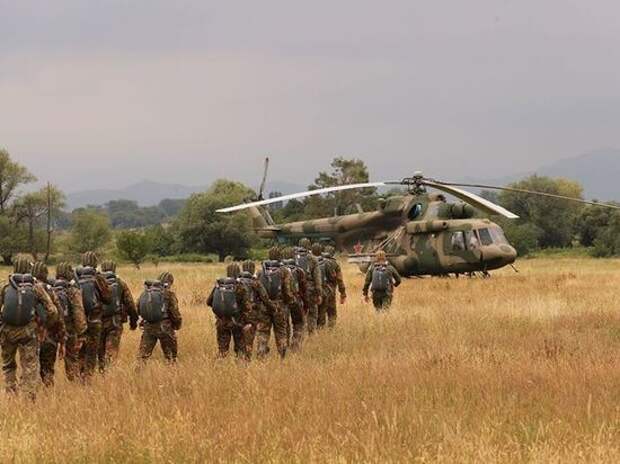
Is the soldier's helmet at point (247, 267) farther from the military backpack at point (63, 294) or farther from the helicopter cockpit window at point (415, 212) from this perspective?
the helicopter cockpit window at point (415, 212)

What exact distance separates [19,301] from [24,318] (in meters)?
0.19

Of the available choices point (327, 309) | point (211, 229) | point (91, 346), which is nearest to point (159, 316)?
point (91, 346)

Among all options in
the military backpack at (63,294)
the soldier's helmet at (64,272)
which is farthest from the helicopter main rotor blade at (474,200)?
the military backpack at (63,294)

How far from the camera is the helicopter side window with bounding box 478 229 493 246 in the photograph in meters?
21.0

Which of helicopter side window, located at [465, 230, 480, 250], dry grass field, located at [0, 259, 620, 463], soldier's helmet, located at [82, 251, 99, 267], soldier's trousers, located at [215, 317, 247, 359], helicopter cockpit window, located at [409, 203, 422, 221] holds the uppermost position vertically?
helicopter cockpit window, located at [409, 203, 422, 221]

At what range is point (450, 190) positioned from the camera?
1966 cm

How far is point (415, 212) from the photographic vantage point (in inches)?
886

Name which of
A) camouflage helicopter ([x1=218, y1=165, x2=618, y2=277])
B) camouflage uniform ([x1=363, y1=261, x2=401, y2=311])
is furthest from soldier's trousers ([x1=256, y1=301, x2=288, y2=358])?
camouflage helicopter ([x1=218, y1=165, x2=618, y2=277])

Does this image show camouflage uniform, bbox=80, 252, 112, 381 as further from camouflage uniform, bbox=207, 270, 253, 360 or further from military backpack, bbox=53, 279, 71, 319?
camouflage uniform, bbox=207, 270, 253, 360

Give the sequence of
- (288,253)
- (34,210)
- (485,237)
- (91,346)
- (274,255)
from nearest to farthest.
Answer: (91,346)
(274,255)
(288,253)
(485,237)
(34,210)

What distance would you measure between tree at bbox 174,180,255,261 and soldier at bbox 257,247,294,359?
45.4 meters

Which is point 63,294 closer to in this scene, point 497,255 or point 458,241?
point 458,241

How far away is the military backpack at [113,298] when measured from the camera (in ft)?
31.6

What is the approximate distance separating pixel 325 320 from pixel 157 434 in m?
7.93
